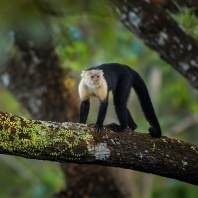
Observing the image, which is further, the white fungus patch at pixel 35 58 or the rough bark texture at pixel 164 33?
the white fungus patch at pixel 35 58

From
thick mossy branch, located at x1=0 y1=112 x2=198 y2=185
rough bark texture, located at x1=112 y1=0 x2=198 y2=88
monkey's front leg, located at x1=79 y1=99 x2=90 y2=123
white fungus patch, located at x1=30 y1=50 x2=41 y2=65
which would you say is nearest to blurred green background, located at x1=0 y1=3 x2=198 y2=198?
rough bark texture, located at x1=112 y1=0 x2=198 y2=88

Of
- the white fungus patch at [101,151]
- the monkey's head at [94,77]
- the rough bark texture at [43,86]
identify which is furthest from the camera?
the rough bark texture at [43,86]

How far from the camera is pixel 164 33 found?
14.5 ft

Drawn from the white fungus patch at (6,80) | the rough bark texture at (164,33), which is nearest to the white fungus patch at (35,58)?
the white fungus patch at (6,80)

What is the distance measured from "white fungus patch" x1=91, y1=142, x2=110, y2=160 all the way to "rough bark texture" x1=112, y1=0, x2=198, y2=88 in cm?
183

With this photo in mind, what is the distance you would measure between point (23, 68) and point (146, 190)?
4288mm

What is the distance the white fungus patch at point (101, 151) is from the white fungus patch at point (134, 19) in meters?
1.86

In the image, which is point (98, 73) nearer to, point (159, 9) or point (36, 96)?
point (159, 9)

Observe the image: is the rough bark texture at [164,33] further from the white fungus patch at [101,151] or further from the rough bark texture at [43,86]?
the rough bark texture at [43,86]

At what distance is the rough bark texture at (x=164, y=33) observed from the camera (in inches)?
173

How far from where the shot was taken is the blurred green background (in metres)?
6.27

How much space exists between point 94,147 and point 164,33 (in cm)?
195

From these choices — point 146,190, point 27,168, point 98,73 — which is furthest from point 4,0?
Answer: point 27,168

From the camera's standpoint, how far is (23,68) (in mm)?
6246
